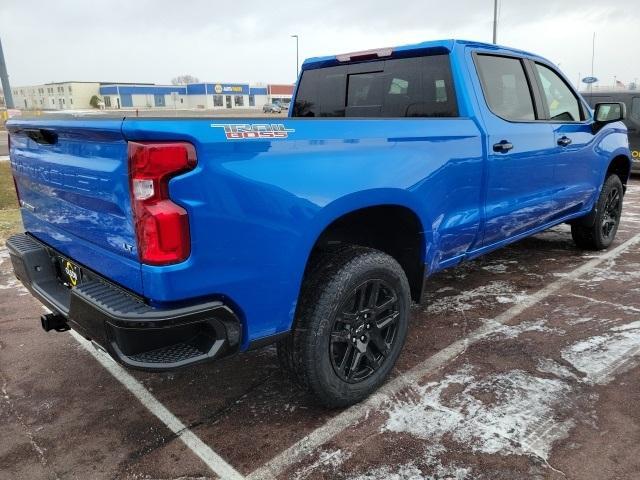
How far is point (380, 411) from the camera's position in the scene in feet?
8.97

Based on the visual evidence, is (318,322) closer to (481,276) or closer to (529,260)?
(481,276)

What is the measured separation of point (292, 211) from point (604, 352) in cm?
233

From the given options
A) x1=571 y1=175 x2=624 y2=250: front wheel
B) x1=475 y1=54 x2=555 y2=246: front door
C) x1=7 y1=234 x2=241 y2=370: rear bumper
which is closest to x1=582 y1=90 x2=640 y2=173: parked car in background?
x1=571 y1=175 x2=624 y2=250: front wheel

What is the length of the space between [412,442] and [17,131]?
103 inches

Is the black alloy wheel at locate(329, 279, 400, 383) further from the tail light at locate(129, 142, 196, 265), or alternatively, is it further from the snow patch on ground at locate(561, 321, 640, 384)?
the snow patch on ground at locate(561, 321, 640, 384)

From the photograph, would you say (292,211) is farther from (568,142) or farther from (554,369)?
(568,142)

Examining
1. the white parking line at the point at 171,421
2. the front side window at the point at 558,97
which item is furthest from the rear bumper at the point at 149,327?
the front side window at the point at 558,97

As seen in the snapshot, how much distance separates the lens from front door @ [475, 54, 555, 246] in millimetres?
3494

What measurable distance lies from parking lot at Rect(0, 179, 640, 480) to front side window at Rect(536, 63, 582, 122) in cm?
161

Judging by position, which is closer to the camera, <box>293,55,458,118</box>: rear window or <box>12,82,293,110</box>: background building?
<box>293,55,458,118</box>: rear window

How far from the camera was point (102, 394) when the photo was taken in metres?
3.02

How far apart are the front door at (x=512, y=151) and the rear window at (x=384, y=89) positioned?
0.89 ft

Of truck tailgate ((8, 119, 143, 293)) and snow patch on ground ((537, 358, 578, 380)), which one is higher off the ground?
truck tailgate ((8, 119, 143, 293))

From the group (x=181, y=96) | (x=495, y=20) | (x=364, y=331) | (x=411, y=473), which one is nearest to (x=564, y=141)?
(x=364, y=331)
